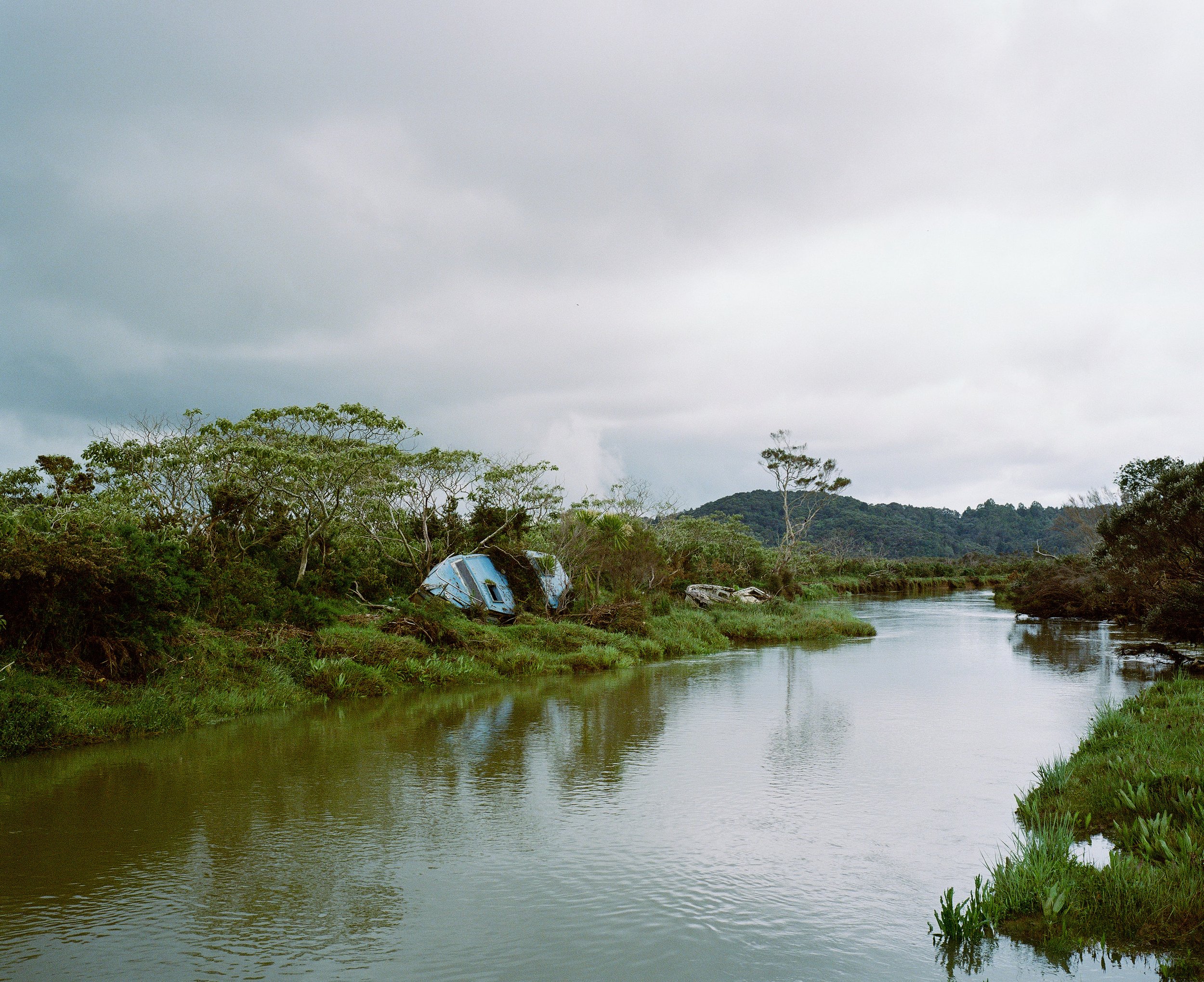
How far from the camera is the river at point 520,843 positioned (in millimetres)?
4801

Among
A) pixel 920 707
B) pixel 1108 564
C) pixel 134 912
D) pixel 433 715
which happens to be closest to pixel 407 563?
pixel 433 715

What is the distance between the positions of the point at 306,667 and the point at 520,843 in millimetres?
8245

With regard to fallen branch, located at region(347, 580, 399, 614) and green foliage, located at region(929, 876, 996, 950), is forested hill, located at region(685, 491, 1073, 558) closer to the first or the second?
fallen branch, located at region(347, 580, 399, 614)

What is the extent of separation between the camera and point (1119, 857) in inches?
205

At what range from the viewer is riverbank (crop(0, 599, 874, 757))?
10062 millimetres

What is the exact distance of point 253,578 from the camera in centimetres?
1560

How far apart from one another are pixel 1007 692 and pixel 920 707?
9.00 feet

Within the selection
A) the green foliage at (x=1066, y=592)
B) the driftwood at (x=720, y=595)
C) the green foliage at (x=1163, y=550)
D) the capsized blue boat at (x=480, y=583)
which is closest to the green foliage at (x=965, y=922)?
the green foliage at (x=1163, y=550)

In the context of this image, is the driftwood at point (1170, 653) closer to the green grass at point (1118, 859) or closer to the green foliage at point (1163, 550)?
the green foliage at point (1163, 550)

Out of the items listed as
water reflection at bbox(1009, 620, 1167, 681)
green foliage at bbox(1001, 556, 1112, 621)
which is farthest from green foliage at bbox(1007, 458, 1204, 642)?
green foliage at bbox(1001, 556, 1112, 621)

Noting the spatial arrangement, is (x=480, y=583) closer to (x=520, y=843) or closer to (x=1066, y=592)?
(x=520, y=843)

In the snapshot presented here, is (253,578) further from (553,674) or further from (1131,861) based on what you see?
(1131,861)

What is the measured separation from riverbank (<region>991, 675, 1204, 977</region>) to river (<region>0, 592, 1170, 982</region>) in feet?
0.97

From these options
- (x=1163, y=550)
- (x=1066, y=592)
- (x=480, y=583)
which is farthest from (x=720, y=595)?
(x=1163, y=550)
